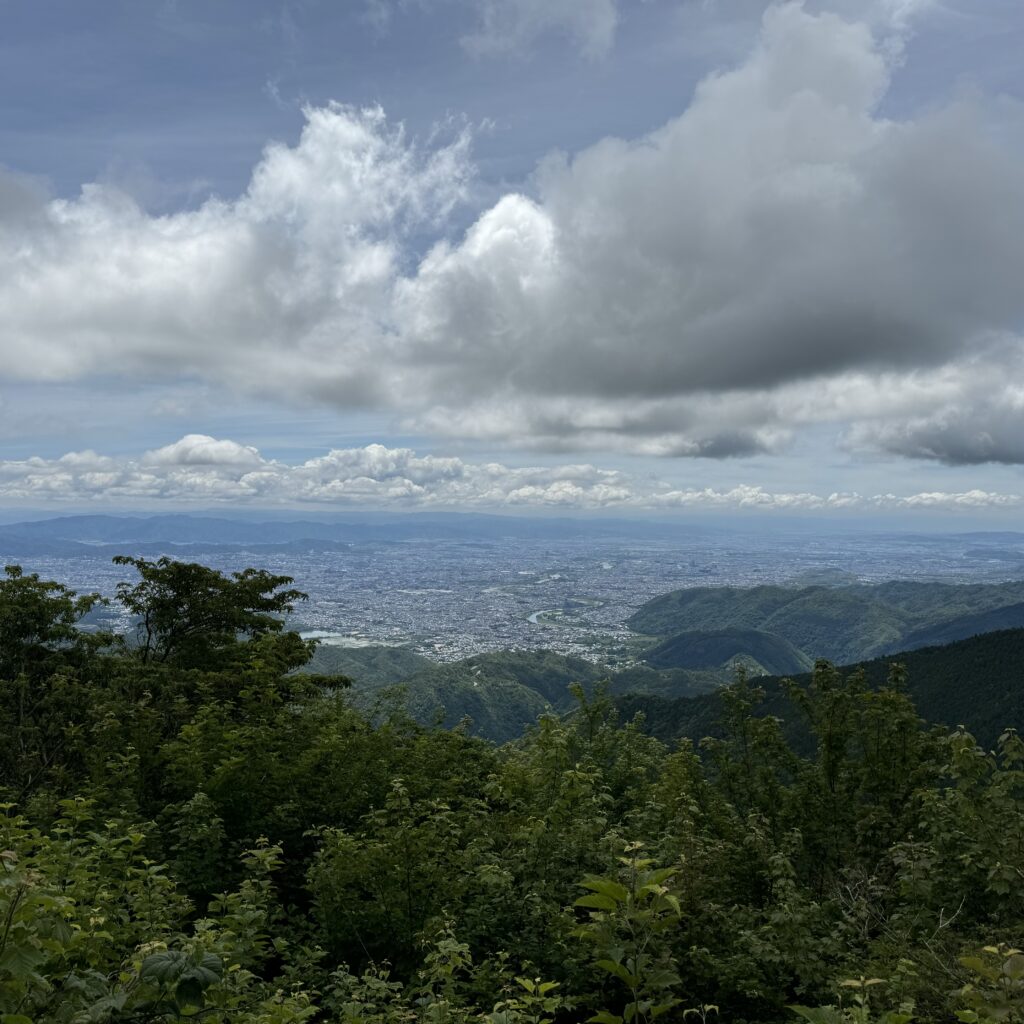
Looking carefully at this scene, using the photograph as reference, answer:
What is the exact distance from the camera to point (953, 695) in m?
127

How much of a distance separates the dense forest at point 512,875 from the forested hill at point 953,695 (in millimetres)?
97926

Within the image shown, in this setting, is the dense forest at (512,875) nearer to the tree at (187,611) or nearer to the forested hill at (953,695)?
the tree at (187,611)

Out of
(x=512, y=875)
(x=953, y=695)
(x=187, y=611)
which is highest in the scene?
(x=187, y=611)

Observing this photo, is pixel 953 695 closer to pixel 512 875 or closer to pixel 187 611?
pixel 187 611

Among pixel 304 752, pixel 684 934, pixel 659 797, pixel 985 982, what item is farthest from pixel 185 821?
pixel 985 982

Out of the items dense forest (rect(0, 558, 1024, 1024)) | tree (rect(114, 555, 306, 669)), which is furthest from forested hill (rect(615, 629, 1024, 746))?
dense forest (rect(0, 558, 1024, 1024))

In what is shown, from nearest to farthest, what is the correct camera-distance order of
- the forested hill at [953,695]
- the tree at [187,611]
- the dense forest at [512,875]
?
the dense forest at [512,875], the tree at [187,611], the forested hill at [953,695]

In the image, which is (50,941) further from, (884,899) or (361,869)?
(884,899)

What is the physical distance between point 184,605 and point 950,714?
13675 centimetres

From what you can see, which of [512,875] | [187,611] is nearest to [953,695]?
[187,611]

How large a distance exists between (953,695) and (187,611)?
471 feet

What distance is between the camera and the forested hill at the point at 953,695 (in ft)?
A: 371

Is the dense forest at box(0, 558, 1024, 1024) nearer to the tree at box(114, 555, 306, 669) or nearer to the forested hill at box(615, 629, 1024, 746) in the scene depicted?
the tree at box(114, 555, 306, 669)

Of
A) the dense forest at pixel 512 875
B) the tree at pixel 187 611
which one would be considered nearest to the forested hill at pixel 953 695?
the tree at pixel 187 611
